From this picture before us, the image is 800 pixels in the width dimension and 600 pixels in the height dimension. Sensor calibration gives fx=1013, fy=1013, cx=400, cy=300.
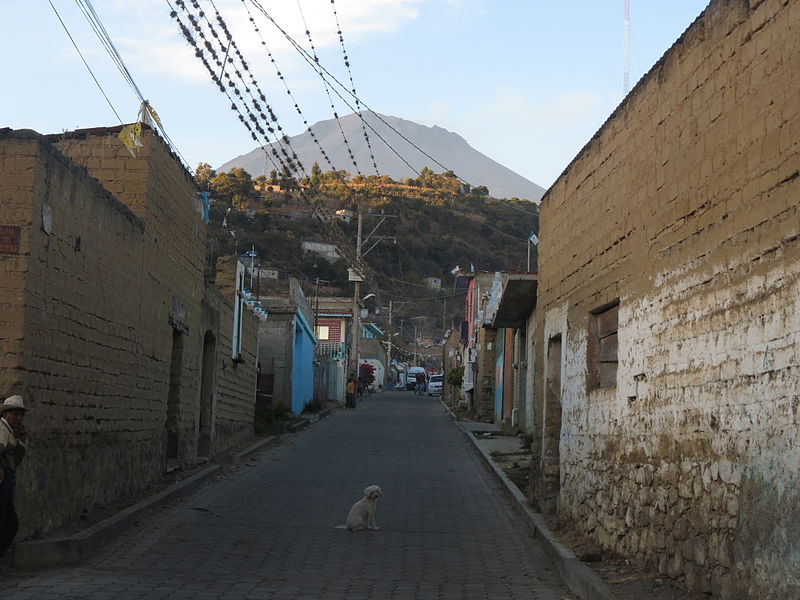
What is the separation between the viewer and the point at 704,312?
696cm

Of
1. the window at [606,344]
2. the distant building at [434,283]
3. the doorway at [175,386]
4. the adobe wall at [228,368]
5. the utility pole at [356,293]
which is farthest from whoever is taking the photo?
the distant building at [434,283]

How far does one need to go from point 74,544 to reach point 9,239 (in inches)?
112

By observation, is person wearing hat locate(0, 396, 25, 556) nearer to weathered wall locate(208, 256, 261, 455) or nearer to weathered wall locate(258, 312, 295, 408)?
weathered wall locate(208, 256, 261, 455)

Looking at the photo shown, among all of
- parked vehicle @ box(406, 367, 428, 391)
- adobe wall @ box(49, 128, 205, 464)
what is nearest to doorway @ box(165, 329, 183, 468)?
adobe wall @ box(49, 128, 205, 464)

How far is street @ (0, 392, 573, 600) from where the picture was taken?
28.0 ft

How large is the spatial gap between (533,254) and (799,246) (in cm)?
7306

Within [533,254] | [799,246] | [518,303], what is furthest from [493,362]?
[533,254]

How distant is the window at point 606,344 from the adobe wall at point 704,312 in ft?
0.24

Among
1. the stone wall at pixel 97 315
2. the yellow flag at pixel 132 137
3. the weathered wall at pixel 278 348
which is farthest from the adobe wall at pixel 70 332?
the weathered wall at pixel 278 348

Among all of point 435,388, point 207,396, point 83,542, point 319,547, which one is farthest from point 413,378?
point 83,542

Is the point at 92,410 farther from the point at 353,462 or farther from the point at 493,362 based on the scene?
the point at 493,362

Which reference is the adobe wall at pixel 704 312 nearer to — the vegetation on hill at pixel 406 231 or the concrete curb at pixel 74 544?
the concrete curb at pixel 74 544

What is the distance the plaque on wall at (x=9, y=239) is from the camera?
8938 millimetres

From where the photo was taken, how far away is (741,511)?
241 inches
